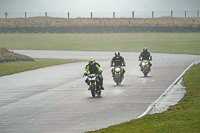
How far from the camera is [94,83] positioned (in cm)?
1978

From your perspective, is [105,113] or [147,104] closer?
[105,113]

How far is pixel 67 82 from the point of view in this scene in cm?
2655

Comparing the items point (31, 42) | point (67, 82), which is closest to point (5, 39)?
point (31, 42)

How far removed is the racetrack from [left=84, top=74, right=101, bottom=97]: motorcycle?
36cm

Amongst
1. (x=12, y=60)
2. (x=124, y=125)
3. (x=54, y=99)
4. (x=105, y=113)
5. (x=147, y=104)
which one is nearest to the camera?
(x=124, y=125)

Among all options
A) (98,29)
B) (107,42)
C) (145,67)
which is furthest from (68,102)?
(98,29)

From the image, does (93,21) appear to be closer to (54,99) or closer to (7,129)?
(54,99)

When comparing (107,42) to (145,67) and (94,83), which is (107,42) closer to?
(145,67)

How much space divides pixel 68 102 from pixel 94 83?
186cm

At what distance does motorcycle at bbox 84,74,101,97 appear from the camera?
64.4 ft

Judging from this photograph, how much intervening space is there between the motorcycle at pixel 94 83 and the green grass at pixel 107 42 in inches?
1796

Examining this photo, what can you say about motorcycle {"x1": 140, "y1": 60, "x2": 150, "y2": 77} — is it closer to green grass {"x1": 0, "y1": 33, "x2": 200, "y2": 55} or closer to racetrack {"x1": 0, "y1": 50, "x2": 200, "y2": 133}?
racetrack {"x1": 0, "y1": 50, "x2": 200, "y2": 133}

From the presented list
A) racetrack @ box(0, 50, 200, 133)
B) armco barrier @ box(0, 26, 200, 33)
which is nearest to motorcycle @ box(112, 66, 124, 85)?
racetrack @ box(0, 50, 200, 133)

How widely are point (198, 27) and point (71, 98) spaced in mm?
59508
